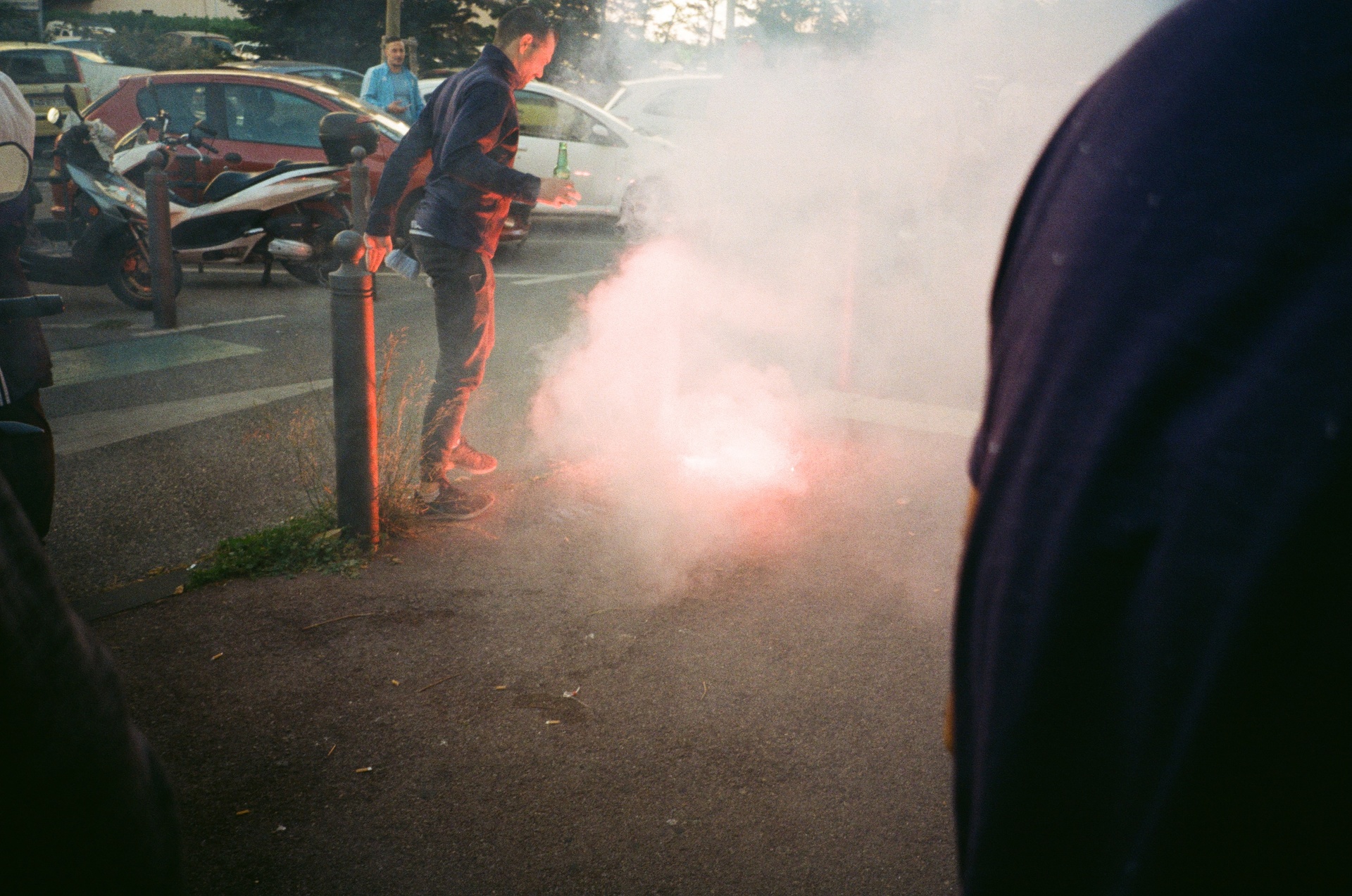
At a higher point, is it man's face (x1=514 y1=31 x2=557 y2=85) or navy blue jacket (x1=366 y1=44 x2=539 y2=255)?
man's face (x1=514 y1=31 x2=557 y2=85)

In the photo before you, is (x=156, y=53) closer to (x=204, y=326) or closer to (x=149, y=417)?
(x=204, y=326)

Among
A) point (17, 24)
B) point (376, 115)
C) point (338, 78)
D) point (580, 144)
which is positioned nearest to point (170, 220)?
point (376, 115)

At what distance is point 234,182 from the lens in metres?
9.35

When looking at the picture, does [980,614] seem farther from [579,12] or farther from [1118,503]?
[579,12]

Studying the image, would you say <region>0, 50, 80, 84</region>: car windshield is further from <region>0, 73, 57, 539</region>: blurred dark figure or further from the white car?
<region>0, 73, 57, 539</region>: blurred dark figure

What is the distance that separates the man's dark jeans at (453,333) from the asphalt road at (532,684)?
1.36 feet

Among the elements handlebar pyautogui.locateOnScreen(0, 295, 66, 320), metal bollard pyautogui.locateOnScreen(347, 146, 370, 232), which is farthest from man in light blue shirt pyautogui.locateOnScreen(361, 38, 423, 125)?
handlebar pyautogui.locateOnScreen(0, 295, 66, 320)

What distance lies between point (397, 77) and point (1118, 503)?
12.2 meters

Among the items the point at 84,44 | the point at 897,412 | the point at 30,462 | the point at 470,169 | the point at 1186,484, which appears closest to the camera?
the point at 1186,484

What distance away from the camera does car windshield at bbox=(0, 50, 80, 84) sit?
20703 millimetres

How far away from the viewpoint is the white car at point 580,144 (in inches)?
514

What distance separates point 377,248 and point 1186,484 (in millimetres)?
4231

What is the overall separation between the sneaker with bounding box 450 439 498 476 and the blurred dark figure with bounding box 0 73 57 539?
1.84 meters

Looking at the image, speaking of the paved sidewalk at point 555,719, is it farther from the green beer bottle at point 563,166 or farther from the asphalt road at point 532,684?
the green beer bottle at point 563,166
